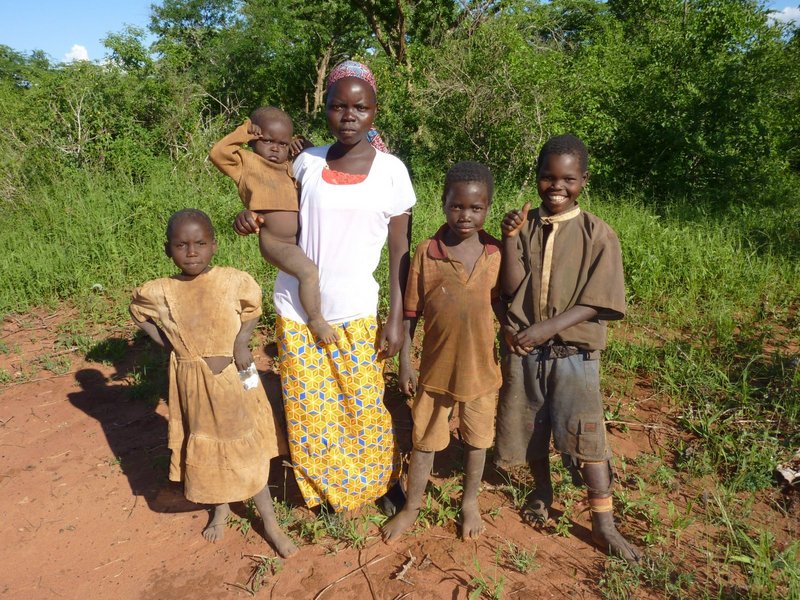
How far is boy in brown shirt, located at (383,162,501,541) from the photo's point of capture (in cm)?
197

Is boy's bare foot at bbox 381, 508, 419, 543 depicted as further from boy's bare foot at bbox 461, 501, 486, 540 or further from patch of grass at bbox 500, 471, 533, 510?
patch of grass at bbox 500, 471, 533, 510

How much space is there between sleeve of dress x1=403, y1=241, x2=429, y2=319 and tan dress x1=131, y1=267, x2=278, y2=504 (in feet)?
2.06

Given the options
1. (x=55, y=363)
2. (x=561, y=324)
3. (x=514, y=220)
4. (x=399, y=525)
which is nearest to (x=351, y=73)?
(x=514, y=220)

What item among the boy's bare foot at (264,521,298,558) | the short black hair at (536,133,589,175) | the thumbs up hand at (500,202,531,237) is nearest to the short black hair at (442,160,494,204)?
the thumbs up hand at (500,202,531,237)

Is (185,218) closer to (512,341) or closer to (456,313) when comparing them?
(456,313)

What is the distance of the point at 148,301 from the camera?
2.13 meters

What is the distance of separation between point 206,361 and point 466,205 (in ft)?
3.94

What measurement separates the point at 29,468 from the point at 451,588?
7.73 ft

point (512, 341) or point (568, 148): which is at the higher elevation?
point (568, 148)

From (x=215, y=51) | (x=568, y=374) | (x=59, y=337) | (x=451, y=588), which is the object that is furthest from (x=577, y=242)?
(x=215, y=51)

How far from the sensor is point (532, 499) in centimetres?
246

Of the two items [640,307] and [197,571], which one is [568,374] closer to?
[197,571]

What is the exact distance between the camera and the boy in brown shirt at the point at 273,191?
6.72 feet

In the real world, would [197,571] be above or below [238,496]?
below
